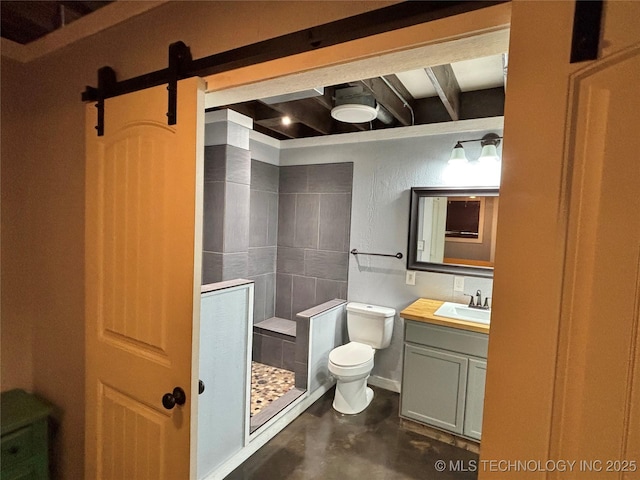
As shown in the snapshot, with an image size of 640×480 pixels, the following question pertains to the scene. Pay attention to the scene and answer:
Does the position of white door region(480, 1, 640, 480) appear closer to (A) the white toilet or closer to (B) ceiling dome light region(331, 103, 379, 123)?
(B) ceiling dome light region(331, 103, 379, 123)

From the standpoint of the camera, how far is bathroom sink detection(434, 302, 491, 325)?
2.33 m

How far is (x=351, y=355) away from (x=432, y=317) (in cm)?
81

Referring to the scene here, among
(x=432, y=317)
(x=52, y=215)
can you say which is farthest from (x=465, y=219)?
(x=52, y=215)

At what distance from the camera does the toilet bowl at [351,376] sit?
253 cm

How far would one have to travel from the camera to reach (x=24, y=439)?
146 centimetres

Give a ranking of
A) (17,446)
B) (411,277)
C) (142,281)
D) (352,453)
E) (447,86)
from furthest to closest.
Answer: (411,277)
(352,453)
(447,86)
(17,446)
(142,281)

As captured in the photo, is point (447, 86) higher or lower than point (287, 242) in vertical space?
higher

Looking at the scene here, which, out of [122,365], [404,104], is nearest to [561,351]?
[122,365]

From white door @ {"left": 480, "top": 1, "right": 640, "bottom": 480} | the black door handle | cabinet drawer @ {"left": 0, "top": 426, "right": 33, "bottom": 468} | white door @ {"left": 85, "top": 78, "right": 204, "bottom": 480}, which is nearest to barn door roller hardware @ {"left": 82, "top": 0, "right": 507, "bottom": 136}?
white door @ {"left": 85, "top": 78, "right": 204, "bottom": 480}

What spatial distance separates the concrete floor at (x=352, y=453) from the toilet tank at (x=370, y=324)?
604mm

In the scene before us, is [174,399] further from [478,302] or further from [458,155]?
[458,155]

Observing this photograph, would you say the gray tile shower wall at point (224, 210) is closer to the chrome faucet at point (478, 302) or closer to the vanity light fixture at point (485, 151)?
the vanity light fixture at point (485, 151)

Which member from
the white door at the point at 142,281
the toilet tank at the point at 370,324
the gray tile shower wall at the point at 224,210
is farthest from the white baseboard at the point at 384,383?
the white door at the point at 142,281

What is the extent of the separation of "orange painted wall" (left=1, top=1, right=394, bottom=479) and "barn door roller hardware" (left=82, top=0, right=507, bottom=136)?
0.25ft
